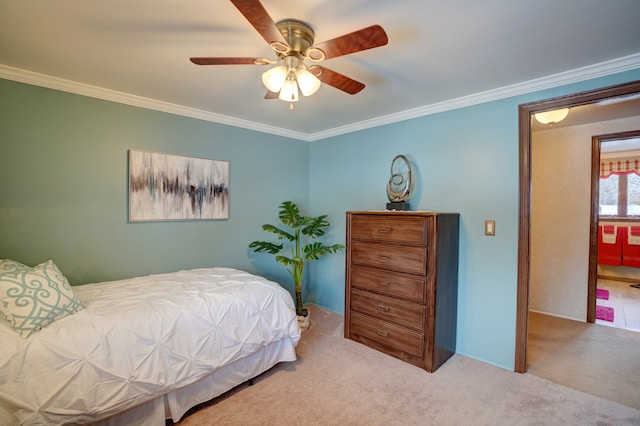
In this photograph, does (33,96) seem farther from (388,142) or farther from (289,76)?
(388,142)

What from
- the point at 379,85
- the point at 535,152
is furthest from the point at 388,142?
the point at 535,152

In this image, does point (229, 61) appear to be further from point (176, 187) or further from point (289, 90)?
point (176, 187)

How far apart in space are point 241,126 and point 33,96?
166 centimetres

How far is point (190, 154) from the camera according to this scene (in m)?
2.87

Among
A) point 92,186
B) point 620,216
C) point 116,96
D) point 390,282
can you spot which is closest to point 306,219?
point 390,282

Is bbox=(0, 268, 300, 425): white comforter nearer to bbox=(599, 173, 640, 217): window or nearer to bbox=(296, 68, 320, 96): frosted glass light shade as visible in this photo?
bbox=(296, 68, 320, 96): frosted glass light shade

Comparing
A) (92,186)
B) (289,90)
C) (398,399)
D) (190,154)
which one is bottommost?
(398,399)

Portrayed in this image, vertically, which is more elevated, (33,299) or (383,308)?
(33,299)

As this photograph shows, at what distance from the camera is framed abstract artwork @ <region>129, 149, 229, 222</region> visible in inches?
101

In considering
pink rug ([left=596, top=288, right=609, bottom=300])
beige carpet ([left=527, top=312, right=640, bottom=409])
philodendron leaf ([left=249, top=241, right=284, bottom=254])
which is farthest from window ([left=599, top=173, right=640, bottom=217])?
philodendron leaf ([left=249, top=241, right=284, bottom=254])

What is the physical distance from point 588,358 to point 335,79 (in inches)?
122

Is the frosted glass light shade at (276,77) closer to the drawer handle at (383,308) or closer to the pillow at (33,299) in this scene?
the pillow at (33,299)

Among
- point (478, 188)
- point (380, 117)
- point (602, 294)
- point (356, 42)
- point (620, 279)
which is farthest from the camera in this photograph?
point (620, 279)

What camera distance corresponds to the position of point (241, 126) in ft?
10.6
